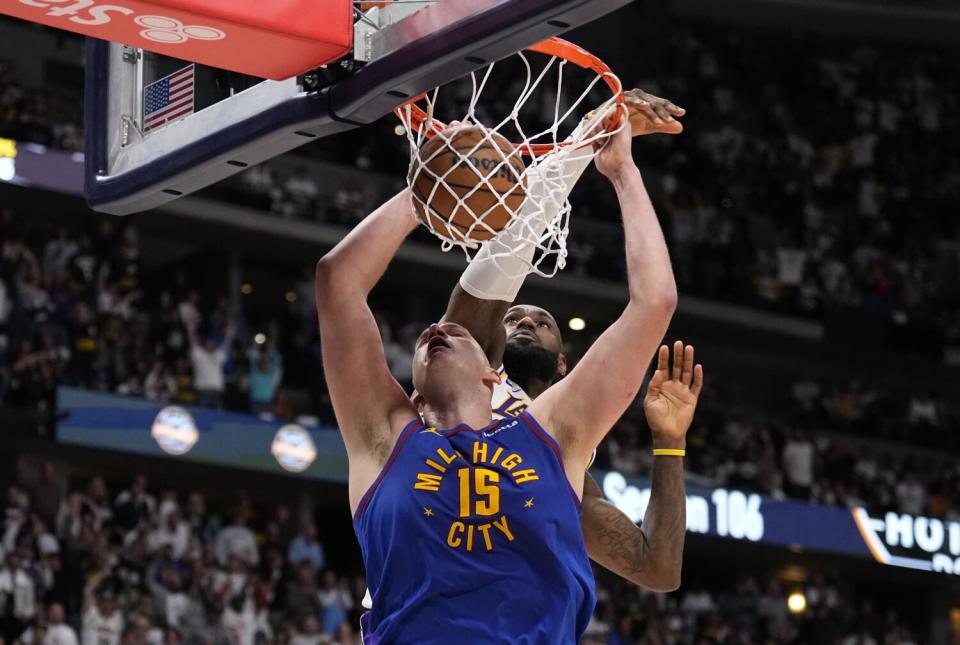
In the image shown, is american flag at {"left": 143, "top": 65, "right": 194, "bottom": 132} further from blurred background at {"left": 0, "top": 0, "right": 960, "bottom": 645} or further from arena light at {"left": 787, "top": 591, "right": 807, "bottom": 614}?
arena light at {"left": 787, "top": 591, "right": 807, "bottom": 614}

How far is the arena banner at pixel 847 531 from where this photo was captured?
19.7 m

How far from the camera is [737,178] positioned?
2498 centimetres

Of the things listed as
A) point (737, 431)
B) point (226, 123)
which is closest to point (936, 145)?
point (737, 431)

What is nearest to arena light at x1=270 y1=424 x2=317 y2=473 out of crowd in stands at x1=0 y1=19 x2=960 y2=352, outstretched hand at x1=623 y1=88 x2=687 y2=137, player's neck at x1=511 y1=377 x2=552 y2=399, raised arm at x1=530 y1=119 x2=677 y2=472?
crowd in stands at x1=0 y1=19 x2=960 y2=352

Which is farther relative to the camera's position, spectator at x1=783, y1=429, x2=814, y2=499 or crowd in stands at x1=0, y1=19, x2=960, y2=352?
crowd in stands at x1=0, y1=19, x2=960, y2=352

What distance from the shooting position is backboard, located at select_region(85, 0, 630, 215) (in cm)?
311

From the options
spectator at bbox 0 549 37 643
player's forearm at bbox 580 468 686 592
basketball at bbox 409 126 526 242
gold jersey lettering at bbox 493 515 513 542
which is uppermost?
basketball at bbox 409 126 526 242

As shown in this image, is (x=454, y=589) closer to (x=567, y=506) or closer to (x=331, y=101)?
(x=567, y=506)

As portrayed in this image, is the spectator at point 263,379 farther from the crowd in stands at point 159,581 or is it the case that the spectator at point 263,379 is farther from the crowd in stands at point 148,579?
the crowd in stands at point 148,579

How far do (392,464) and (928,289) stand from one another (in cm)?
2250

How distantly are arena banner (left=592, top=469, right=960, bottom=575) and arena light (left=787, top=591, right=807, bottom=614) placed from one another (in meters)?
0.83

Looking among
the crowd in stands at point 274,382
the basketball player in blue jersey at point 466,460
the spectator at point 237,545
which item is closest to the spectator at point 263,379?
the crowd in stands at point 274,382

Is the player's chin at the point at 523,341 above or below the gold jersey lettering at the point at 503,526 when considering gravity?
above

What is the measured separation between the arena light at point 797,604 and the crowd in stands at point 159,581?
2413mm
